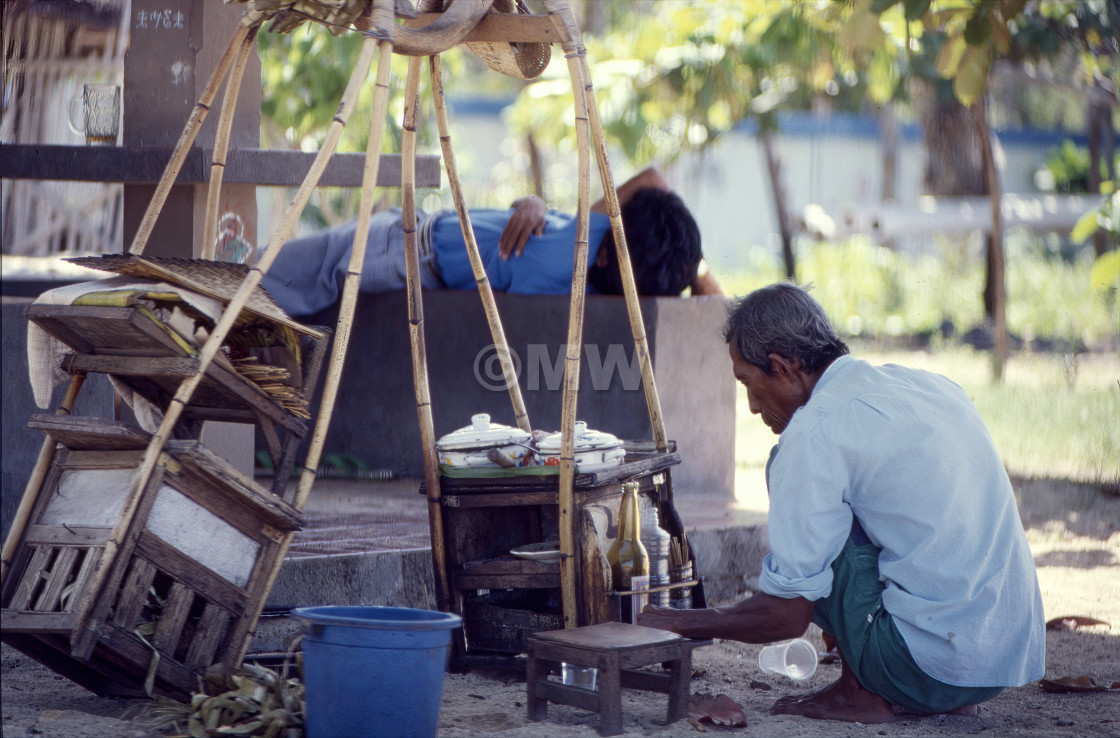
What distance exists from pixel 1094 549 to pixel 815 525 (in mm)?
2861

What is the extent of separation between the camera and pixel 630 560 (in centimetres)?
317

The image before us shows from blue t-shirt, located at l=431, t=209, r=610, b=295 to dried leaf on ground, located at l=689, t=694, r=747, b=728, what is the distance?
2345 mm

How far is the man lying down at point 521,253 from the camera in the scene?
4934 millimetres

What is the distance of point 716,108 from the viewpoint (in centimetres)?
979

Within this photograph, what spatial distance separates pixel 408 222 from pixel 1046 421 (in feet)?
17.6

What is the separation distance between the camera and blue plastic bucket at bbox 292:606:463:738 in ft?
8.02

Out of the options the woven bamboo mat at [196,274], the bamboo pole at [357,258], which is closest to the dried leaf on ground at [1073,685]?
the bamboo pole at [357,258]

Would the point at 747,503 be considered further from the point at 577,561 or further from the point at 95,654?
the point at 95,654

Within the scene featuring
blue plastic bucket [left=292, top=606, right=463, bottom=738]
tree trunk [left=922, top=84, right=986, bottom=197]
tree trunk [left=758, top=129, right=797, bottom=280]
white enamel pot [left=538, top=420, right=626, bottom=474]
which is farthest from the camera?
tree trunk [left=758, top=129, right=797, bottom=280]

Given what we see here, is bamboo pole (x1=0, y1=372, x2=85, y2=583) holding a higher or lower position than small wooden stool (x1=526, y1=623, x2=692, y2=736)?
higher

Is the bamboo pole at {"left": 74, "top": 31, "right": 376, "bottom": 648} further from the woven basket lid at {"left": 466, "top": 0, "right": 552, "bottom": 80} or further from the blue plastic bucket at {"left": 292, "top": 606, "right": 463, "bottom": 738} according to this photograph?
the woven basket lid at {"left": 466, "top": 0, "right": 552, "bottom": 80}

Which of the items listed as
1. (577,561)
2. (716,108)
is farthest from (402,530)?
(716,108)

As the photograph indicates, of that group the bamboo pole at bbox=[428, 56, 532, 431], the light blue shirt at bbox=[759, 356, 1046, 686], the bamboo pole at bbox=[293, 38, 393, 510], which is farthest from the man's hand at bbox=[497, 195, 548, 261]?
the light blue shirt at bbox=[759, 356, 1046, 686]

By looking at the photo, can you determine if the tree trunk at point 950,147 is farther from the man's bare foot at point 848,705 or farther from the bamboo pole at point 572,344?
the man's bare foot at point 848,705
